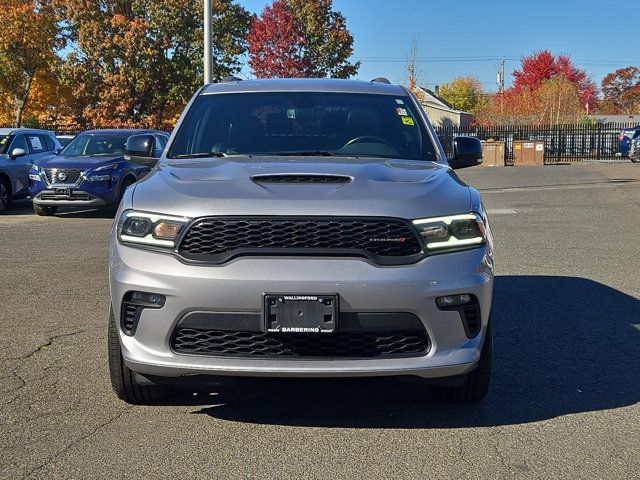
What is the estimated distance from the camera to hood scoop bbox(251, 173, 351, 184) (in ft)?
13.7

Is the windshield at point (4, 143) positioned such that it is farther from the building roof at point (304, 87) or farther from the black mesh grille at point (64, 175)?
the building roof at point (304, 87)

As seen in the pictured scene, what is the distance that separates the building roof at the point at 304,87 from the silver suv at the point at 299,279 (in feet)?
5.46

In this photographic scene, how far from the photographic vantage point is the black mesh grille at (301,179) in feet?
13.7

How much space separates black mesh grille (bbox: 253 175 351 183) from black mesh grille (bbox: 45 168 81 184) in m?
11.4

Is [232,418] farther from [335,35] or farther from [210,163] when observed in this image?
[335,35]

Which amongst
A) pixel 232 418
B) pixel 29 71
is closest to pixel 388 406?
pixel 232 418

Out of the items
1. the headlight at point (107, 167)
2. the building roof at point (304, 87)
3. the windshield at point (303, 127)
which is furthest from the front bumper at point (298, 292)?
the headlight at point (107, 167)

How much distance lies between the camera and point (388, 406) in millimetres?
4543

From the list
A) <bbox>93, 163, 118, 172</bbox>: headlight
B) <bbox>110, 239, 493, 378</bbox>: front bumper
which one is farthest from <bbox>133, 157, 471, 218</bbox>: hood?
<bbox>93, 163, 118, 172</bbox>: headlight

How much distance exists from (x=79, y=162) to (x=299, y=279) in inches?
485

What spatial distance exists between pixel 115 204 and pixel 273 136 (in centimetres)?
1063

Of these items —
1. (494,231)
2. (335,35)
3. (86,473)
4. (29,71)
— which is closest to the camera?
(86,473)

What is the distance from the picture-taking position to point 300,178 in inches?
167

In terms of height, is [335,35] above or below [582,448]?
above
